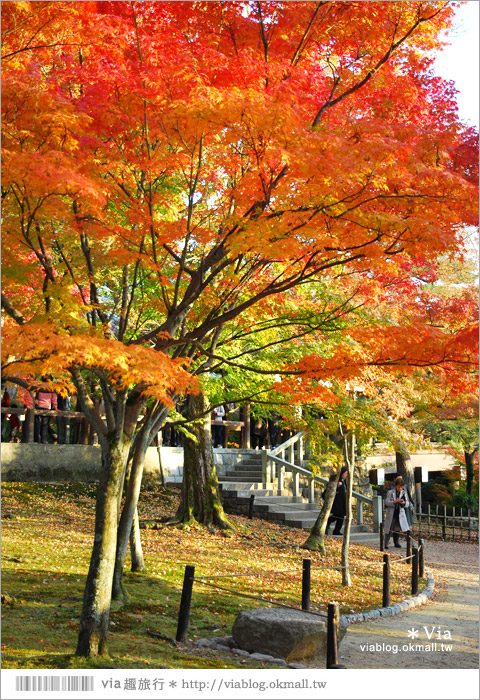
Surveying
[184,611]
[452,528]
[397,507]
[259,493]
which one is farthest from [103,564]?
[452,528]

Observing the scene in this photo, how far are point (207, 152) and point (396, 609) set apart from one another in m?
7.54

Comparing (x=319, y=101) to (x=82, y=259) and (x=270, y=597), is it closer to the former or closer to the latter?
(x=82, y=259)

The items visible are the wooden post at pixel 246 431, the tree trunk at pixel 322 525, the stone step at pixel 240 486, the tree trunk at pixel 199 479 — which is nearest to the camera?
the tree trunk at pixel 322 525

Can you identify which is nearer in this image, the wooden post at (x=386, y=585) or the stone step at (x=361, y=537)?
the wooden post at (x=386, y=585)

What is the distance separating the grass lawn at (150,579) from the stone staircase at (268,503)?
448mm

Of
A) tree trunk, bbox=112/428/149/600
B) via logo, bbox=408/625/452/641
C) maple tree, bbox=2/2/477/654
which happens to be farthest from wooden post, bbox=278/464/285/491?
maple tree, bbox=2/2/477/654

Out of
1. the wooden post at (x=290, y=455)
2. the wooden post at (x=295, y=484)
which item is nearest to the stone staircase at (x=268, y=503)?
the wooden post at (x=295, y=484)

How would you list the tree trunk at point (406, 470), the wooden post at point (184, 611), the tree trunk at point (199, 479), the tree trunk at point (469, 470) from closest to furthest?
the wooden post at point (184, 611) → the tree trunk at point (199, 479) → the tree trunk at point (406, 470) → the tree trunk at point (469, 470)

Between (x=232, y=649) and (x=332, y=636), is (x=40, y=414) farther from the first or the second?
(x=332, y=636)

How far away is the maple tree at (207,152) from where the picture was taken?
630cm

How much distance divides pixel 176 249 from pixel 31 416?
7.11m

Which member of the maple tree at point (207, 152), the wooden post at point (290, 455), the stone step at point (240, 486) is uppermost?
the maple tree at point (207, 152)

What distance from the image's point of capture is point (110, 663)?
661cm

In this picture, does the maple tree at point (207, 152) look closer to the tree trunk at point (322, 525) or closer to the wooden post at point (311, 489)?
the tree trunk at point (322, 525)
